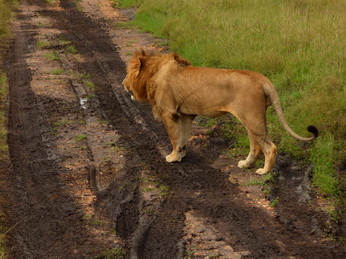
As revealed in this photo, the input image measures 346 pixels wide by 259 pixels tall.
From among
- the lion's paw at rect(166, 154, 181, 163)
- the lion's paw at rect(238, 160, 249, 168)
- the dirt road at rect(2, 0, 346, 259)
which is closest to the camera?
the dirt road at rect(2, 0, 346, 259)

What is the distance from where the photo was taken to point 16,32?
Answer: 1452cm

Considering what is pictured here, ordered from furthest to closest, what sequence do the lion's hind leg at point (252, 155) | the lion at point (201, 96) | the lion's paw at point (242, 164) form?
1. the lion's paw at point (242, 164)
2. the lion's hind leg at point (252, 155)
3. the lion at point (201, 96)

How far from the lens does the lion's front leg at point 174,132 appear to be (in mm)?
6566

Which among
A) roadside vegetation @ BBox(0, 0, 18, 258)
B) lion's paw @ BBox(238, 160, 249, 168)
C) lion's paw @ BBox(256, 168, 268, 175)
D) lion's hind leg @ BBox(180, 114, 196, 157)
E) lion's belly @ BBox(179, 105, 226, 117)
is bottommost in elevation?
roadside vegetation @ BBox(0, 0, 18, 258)

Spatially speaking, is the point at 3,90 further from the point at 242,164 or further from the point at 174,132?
the point at 242,164

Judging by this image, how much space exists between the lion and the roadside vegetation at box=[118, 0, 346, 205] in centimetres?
73

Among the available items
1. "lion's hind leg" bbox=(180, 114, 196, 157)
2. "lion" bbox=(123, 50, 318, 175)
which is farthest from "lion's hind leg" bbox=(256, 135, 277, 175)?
"lion's hind leg" bbox=(180, 114, 196, 157)

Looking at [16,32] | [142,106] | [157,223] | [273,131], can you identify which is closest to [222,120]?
[273,131]

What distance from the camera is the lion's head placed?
6664 mm

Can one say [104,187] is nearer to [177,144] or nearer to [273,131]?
[177,144]

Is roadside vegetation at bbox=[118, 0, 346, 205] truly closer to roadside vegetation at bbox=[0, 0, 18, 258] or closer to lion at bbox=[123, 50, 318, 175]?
lion at bbox=[123, 50, 318, 175]

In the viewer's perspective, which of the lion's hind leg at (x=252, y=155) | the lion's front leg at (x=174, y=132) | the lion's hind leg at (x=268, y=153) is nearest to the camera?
the lion's hind leg at (x=268, y=153)

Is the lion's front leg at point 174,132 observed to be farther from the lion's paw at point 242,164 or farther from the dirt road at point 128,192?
the lion's paw at point 242,164

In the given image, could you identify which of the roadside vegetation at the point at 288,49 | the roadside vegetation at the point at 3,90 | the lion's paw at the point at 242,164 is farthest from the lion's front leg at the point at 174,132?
the roadside vegetation at the point at 3,90
